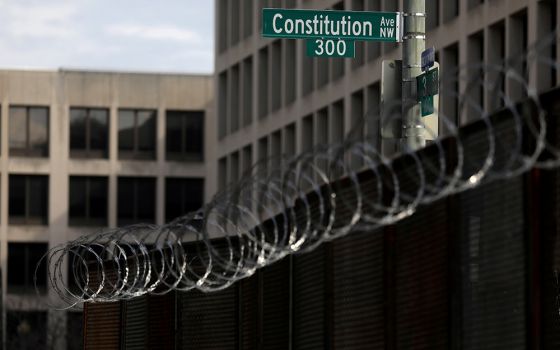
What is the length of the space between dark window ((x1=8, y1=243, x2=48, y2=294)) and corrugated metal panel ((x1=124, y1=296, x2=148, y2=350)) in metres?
72.8

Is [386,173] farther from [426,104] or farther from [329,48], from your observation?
[329,48]

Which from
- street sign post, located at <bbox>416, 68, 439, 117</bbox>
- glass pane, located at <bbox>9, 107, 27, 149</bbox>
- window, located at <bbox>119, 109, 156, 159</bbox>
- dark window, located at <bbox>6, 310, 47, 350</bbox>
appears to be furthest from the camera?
window, located at <bbox>119, 109, 156, 159</bbox>

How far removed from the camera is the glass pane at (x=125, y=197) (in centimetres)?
9900

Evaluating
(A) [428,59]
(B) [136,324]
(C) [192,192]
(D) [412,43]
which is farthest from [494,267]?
(C) [192,192]

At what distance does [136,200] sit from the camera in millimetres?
99500

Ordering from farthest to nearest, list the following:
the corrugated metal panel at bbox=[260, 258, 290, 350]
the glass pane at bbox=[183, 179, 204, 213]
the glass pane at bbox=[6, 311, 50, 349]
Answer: the glass pane at bbox=[183, 179, 204, 213], the glass pane at bbox=[6, 311, 50, 349], the corrugated metal panel at bbox=[260, 258, 290, 350]

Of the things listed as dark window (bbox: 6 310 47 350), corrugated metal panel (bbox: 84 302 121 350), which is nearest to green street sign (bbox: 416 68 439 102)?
corrugated metal panel (bbox: 84 302 121 350)

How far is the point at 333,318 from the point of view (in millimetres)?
16375

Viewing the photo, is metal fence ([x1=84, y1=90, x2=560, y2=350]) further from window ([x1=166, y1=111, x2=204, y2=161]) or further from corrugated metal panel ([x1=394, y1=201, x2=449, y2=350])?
window ([x1=166, y1=111, x2=204, y2=161])

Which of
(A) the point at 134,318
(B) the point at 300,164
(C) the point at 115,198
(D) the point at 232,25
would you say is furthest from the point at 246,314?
(C) the point at 115,198

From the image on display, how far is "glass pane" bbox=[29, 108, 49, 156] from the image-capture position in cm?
9806

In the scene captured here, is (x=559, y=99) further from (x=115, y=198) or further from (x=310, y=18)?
(x=115, y=198)

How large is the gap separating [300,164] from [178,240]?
161 inches

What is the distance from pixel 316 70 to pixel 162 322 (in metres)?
47.1
